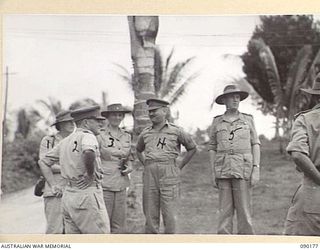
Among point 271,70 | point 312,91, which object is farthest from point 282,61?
point 312,91

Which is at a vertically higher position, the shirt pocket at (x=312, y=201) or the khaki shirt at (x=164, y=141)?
the khaki shirt at (x=164, y=141)

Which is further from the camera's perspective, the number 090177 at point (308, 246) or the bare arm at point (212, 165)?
the bare arm at point (212, 165)

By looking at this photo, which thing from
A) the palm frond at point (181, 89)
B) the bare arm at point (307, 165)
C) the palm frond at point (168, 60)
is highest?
the palm frond at point (168, 60)

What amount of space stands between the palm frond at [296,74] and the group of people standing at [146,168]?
87 millimetres

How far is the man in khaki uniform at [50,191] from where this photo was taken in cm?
297

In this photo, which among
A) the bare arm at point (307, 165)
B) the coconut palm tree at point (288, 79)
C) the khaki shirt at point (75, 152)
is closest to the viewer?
the bare arm at point (307, 165)

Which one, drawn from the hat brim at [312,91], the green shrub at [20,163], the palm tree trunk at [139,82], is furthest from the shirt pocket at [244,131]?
the green shrub at [20,163]

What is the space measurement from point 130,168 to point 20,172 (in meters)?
0.44

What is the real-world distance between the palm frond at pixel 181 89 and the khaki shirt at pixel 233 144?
0.56 feet

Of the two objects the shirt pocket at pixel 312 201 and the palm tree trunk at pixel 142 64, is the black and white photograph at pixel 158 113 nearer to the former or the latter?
the palm tree trunk at pixel 142 64

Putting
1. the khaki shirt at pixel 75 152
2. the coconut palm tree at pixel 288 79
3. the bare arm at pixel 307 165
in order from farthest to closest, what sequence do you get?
1. the coconut palm tree at pixel 288 79
2. the khaki shirt at pixel 75 152
3. the bare arm at pixel 307 165

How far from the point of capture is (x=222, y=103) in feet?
9.82

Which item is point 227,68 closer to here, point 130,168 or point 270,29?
point 270,29

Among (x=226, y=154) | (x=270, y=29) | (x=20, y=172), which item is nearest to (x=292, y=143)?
(x=226, y=154)
